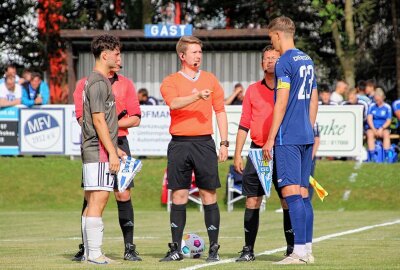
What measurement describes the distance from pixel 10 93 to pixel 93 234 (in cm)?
1412

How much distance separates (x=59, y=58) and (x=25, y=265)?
24433mm

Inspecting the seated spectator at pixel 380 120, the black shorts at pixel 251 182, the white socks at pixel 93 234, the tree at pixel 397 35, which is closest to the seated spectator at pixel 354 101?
the seated spectator at pixel 380 120

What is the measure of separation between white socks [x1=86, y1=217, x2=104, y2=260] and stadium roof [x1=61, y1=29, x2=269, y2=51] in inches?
679

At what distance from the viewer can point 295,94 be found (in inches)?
418

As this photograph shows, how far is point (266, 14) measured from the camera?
35281 mm

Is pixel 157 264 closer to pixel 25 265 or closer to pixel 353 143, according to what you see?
pixel 25 265

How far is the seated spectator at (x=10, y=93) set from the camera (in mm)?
24359

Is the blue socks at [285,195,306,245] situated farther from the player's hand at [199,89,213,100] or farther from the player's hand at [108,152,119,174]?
the player's hand at [108,152,119,174]

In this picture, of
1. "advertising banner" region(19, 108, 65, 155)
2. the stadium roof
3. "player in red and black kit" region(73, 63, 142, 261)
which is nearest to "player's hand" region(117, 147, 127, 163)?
"player in red and black kit" region(73, 63, 142, 261)

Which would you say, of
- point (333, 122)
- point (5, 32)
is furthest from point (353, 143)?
point (5, 32)

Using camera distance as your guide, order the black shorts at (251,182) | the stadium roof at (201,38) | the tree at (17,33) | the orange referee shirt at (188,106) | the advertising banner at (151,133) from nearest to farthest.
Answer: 1. the black shorts at (251,182)
2. the orange referee shirt at (188,106)
3. the advertising banner at (151,133)
4. the stadium roof at (201,38)
5. the tree at (17,33)

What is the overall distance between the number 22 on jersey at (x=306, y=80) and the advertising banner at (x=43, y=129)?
13799 mm

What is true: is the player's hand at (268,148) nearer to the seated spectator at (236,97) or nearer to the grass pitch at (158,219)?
the grass pitch at (158,219)

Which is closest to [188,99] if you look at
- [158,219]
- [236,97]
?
[158,219]
